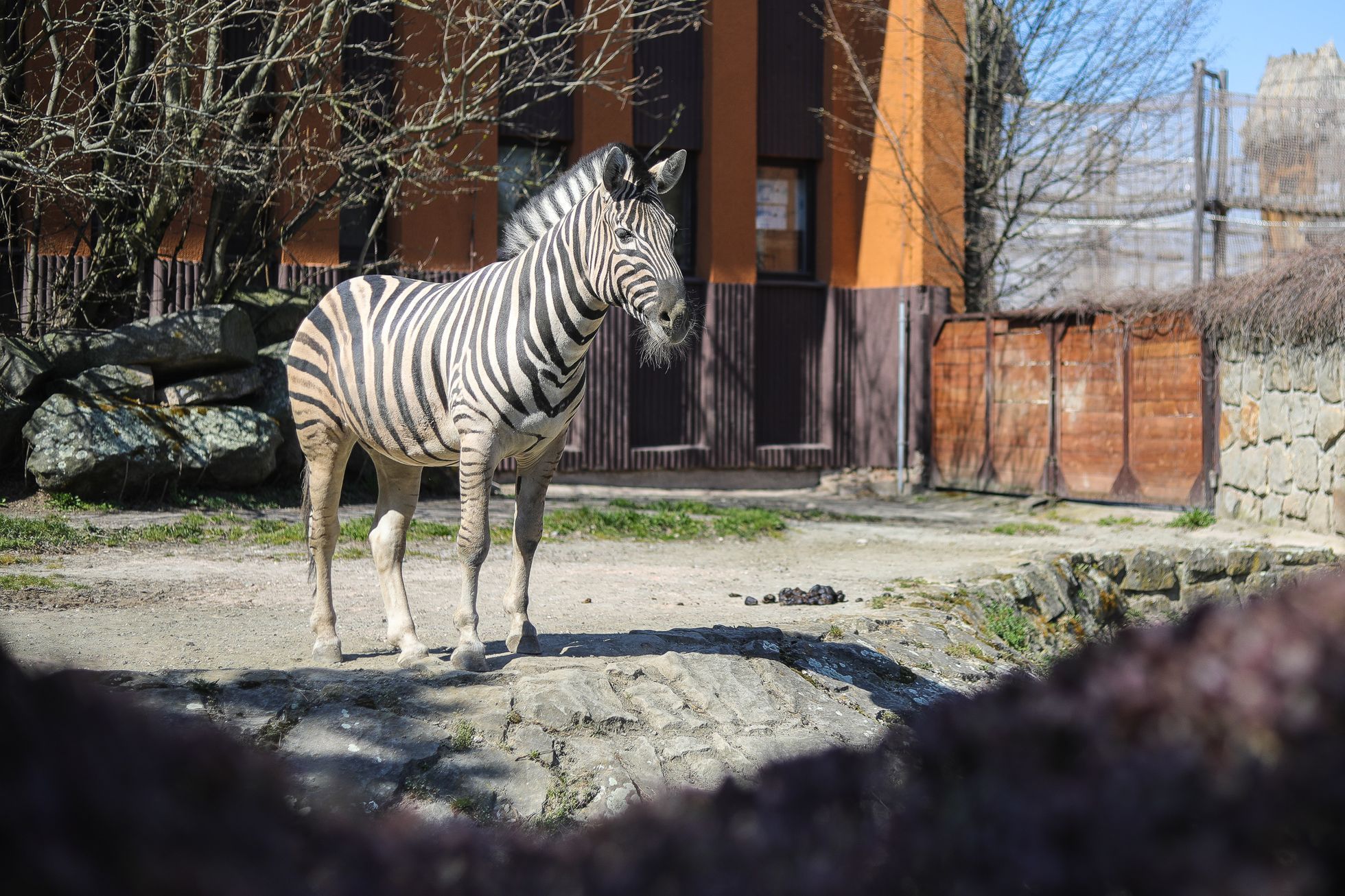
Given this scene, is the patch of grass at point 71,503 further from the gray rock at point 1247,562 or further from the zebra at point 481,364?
the gray rock at point 1247,562

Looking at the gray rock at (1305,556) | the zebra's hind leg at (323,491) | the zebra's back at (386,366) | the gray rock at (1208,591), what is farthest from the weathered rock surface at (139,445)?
the gray rock at (1305,556)

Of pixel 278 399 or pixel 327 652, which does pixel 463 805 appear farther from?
pixel 278 399

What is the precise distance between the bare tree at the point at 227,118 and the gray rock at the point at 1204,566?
755 cm

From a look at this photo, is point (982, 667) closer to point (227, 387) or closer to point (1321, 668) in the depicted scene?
point (1321, 668)

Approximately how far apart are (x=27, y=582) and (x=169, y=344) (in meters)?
4.76

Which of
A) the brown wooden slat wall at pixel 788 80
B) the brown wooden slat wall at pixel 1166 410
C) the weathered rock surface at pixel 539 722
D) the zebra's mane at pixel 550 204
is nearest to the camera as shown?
the weathered rock surface at pixel 539 722

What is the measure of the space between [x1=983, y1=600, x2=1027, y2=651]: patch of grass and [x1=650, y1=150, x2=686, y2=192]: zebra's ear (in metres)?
4.06

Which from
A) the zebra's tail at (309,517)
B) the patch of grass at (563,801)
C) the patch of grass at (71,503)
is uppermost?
the zebra's tail at (309,517)

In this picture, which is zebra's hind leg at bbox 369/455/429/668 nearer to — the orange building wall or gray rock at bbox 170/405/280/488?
gray rock at bbox 170/405/280/488

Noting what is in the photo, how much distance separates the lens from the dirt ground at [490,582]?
559 centimetres

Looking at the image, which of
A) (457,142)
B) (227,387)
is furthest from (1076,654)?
(457,142)

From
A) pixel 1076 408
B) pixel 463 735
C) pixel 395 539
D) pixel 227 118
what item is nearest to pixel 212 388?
pixel 227 118

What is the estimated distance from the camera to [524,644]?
5379mm

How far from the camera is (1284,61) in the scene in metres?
18.4
